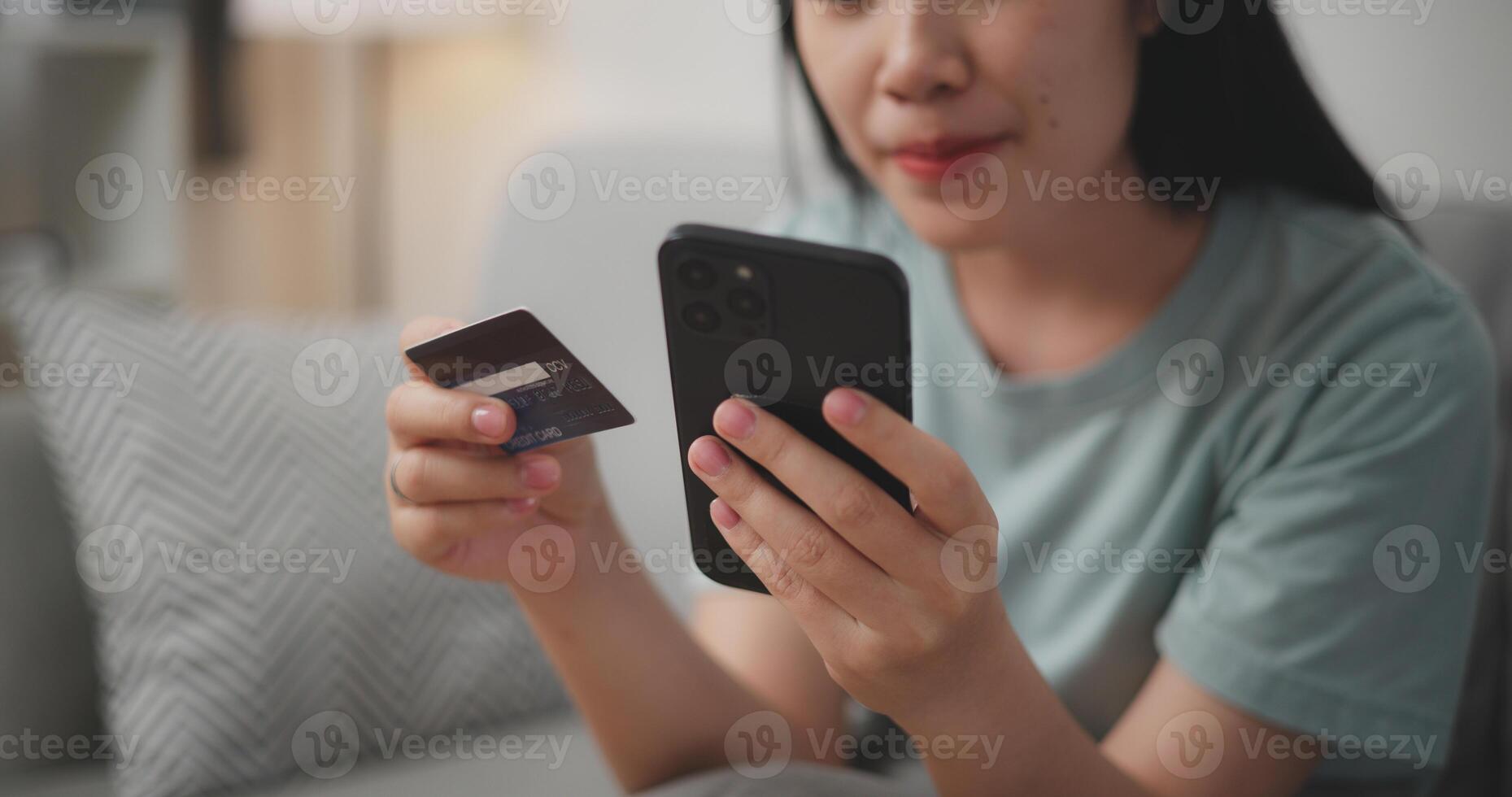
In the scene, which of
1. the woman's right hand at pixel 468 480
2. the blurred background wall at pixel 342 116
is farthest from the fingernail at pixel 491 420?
the blurred background wall at pixel 342 116

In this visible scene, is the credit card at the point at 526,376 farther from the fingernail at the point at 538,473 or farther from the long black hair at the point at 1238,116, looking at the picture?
the long black hair at the point at 1238,116

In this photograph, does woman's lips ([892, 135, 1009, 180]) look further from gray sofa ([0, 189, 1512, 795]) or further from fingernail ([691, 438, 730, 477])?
gray sofa ([0, 189, 1512, 795])

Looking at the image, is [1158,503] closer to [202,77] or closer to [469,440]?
[469,440]

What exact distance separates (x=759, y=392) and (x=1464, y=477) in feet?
1.49

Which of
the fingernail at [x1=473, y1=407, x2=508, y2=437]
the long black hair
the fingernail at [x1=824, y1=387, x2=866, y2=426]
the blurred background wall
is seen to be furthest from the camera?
the blurred background wall

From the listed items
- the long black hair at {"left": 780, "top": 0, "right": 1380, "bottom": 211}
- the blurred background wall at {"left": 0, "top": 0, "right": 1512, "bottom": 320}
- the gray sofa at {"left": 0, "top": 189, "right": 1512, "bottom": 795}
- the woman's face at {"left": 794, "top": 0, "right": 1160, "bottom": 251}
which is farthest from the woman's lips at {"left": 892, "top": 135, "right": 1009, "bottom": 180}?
the blurred background wall at {"left": 0, "top": 0, "right": 1512, "bottom": 320}

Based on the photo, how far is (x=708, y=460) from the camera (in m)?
0.52

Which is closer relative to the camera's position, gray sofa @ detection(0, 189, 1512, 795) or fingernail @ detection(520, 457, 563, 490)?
fingernail @ detection(520, 457, 563, 490)

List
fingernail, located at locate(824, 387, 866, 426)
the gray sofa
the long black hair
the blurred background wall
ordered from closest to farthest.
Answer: fingernail, located at locate(824, 387, 866, 426) < the long black hair < the gray sofa < the blurred background wall

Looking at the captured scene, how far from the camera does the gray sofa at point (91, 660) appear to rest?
2.77 feet

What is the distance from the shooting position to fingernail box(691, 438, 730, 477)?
1.72 ft

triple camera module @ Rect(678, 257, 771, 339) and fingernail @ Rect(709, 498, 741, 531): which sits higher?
triple camera module @ Rect(678, 257, 771, 339)

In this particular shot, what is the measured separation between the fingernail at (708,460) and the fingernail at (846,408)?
0.23 ft

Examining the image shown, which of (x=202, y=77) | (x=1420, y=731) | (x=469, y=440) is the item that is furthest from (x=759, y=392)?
(x=202, y=77)
